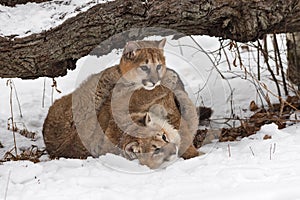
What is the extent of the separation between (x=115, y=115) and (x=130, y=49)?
1.84 feet

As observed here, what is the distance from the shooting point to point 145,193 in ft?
11.1

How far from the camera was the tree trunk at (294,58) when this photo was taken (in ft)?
19.2

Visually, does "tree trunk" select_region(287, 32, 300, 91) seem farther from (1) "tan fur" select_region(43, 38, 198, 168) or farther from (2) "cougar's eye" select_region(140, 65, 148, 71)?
(2) "cougar's eye" select_region(140, 65, 148, 71)

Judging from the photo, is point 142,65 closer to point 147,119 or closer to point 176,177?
point 147,119

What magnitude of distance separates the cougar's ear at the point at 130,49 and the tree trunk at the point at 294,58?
2150 mm

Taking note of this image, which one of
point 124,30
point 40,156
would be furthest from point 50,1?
point 40,156

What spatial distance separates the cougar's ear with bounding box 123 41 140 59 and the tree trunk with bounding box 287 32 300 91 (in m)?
2.15

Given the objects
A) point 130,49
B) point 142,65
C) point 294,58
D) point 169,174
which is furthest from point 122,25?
point 294,58

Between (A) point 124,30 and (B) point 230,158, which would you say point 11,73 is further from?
(B) point 230,158

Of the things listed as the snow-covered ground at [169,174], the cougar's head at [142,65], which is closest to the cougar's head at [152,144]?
the snow-covered ground at [169,174]

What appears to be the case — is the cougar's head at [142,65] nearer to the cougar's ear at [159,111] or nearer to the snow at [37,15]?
the cougar's ear at [159,111]

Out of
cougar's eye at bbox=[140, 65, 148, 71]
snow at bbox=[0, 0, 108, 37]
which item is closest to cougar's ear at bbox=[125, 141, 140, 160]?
cougar's eye at bbox=[140, 65, 148, 71]

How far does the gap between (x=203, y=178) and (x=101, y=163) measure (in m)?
0.87

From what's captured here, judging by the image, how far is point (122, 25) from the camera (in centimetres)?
420
